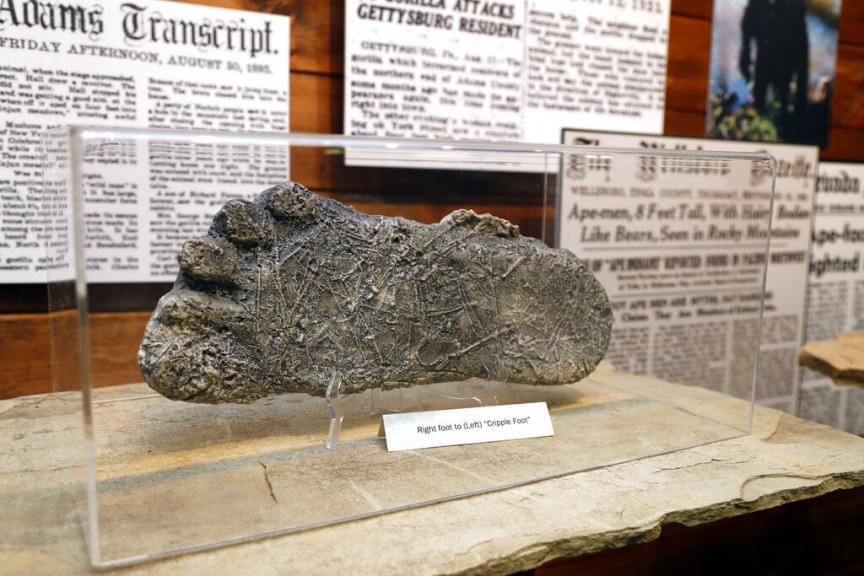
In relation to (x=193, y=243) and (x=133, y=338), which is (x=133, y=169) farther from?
(x=133, y=338)

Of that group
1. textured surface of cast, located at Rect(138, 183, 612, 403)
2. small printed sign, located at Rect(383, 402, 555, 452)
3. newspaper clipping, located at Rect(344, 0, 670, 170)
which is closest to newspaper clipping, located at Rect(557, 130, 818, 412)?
newspaper clipping, located at Rect(344, 0, 670, 170)

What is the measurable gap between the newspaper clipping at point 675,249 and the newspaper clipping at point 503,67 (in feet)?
0.43

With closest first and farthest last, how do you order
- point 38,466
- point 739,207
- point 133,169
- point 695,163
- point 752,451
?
point 133,169 → point 38,466 → point 752,451 → point 695,163 → point 739,207

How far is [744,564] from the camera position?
2871 millimetres

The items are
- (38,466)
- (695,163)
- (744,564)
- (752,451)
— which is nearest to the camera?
(38,466)

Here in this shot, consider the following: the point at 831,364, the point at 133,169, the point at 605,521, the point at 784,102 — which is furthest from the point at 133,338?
the point at 784,102

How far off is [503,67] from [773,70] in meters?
1.18

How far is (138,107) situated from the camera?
6.34 feet

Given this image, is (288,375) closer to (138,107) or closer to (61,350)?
(61,350)

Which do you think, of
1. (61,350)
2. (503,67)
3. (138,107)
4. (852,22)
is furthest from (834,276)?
(61,350)

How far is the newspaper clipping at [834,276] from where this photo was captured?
9.95 ft

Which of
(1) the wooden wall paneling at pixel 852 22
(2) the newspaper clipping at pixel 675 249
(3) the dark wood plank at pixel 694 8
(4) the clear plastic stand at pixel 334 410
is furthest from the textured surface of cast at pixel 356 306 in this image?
(1) the wooden wall paneling at pixel 852 22

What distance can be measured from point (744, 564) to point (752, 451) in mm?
1232

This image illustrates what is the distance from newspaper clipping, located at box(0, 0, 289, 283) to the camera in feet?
4.90
